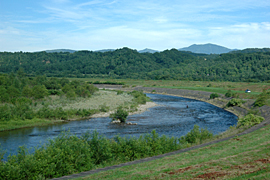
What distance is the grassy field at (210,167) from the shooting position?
1120 centimetres

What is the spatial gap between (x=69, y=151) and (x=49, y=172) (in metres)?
1.90

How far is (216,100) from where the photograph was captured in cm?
6950

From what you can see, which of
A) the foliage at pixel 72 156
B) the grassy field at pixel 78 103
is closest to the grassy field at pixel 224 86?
the grassy field at pixel 78 103

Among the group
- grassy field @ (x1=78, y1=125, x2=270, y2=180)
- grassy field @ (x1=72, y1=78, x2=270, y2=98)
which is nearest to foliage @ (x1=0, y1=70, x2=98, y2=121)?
grassy field @ (x1=78, y1=125, x2=270, y2=180)

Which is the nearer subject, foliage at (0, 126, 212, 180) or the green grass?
foliage at (0, 126, 212, 180)

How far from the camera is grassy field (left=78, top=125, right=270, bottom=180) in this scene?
36.8ft

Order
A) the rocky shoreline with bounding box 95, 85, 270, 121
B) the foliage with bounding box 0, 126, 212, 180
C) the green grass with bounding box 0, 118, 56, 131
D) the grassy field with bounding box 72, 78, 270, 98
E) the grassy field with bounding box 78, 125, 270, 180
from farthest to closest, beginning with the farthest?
the grassy field with bounding box 72, 78, 270, 98 < the rocky shoreline with bounding box 95, 85, 270, 121 < the green grass with bounding box 0, 118, 56, 131 < the foliage with bounding box 0, 126, 212, 180 < the grassy field with bounding box 78, 125, 270, 180

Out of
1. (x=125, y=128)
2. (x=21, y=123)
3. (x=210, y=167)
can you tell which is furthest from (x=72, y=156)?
(x=21, y=123)

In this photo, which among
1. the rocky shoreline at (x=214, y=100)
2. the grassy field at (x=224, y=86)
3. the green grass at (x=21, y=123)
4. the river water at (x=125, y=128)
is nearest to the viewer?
the river water at (x=125, y=128)

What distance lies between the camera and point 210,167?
12.5m

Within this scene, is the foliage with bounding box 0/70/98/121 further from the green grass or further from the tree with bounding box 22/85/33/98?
the green grass

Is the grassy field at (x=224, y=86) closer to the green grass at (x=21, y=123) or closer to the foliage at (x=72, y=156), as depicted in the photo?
the green grass at (x=21, y=123)

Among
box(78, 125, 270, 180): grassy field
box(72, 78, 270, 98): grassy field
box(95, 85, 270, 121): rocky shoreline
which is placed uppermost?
box(78, 125, 270, 180): grassy field

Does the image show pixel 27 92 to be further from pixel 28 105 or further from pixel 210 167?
pixel 210 167
